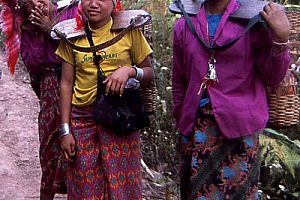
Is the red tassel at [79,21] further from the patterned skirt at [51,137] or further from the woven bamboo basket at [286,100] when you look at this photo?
the woven bamboo basket at [286,100]

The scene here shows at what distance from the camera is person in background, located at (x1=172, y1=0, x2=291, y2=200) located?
120 inches

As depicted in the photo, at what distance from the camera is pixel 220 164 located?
10.3 ft

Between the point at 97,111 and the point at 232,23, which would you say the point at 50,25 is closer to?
the point at 97,111

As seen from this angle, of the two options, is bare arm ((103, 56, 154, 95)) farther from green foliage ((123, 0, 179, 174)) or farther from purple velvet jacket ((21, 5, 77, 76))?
green foliage ((123, 0, 179, 174))

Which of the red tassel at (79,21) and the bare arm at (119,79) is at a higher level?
the red tassel at (79,21)

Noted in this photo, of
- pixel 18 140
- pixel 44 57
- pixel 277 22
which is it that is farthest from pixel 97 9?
pixel 18 140

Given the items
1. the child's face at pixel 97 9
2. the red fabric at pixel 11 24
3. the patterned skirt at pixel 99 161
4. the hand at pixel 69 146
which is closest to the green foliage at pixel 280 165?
the patterned skirt at pixel 99 161

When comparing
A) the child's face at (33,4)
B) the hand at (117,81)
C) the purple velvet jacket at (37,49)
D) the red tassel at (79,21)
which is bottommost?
the hand at (117,81)

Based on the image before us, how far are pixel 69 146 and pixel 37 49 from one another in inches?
31.5

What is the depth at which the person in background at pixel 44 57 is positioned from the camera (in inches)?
154

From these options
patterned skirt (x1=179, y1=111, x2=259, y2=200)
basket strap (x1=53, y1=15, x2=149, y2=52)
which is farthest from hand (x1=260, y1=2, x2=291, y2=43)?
basket strap (x1=53, y1=15, x2=149, y2=52)

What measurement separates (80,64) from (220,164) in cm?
99

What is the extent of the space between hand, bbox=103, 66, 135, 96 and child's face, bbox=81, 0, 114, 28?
306 millimetres

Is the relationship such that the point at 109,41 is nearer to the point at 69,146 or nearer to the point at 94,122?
the point at 94,122
